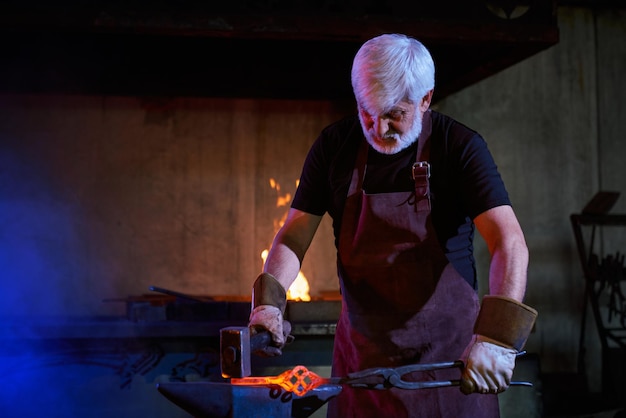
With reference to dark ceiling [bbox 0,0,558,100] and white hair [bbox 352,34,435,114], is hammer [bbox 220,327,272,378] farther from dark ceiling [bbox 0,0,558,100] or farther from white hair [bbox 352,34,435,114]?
dark ceiling [bbox 0,0,558,100]

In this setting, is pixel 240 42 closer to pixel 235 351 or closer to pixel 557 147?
pixel 557 147

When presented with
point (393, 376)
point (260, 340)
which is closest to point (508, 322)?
point (393, 376)

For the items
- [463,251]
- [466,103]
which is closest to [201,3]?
[463,251]

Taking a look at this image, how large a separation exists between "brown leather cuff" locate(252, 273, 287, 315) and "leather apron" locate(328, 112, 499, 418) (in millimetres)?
308

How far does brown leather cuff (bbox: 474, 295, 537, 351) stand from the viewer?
6.52ft

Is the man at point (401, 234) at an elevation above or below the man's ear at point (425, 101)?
below

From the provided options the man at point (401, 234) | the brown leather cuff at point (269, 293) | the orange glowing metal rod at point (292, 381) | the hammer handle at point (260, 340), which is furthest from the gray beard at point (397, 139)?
the orange glowing metal rod at point (292, 381)

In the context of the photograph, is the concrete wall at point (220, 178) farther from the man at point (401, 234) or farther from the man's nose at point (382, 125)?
the man's nose at point (382, 125)

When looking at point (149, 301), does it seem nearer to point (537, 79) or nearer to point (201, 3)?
point (201, 3)

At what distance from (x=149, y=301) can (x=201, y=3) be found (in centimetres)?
177

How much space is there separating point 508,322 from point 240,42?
10.4ft

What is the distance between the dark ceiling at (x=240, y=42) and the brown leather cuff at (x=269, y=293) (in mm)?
1867

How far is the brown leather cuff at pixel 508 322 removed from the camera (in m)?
1.99

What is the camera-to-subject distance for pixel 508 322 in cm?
199
